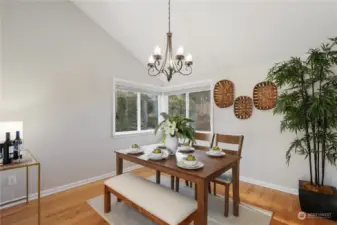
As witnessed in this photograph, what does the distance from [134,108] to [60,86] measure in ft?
5.13

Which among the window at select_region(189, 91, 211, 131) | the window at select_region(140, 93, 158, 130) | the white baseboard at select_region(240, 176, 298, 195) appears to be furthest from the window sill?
the white baseboard at select_region(240, 176, 298, 195)

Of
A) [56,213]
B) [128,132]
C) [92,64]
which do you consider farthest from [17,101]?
[128,132]

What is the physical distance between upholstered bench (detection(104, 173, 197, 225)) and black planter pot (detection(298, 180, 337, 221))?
1552 mm

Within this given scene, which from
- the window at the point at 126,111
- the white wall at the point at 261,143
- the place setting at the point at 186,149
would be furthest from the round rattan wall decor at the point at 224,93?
the window at the point at 126,111

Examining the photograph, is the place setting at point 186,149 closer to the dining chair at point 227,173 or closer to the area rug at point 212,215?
the dining chair at point 227,173

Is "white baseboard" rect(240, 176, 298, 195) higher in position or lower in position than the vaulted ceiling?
lower

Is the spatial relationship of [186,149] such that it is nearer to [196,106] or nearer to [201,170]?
[201,170]

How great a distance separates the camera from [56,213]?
1.99 metres

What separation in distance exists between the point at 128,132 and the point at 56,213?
1.85m

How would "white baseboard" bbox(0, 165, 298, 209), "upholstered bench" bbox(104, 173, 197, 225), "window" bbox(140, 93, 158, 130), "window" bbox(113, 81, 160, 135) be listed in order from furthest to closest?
"window" bbox(140, 93, 158, 130) < "window" bbox(113, 81, 160, 135) < "white baseboard" bbox(0, 165, 298, 209) < "upholstered bench" bbox(104, 173, 197, 225)

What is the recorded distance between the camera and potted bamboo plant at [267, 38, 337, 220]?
1.89m

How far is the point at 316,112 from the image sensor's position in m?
1.86

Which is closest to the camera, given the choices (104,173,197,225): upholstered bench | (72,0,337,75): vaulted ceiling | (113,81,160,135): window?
(104,173,197,225): upholstered bench

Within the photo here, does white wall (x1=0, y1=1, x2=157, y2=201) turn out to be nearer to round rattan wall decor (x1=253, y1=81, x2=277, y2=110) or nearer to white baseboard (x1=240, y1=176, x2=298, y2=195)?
white baseboard (x1=240, y1=176, x2=298, y2=195)
